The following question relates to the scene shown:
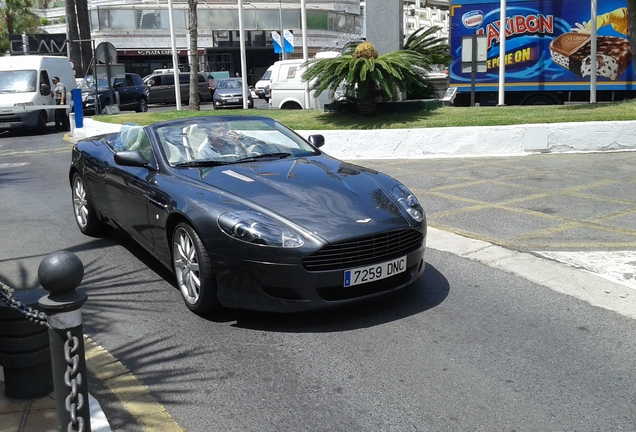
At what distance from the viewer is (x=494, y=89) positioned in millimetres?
19953

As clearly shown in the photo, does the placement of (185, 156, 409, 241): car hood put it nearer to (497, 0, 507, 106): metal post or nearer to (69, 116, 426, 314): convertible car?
(69, 116, 426, 314): convertible car

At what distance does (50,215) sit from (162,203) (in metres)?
4.23

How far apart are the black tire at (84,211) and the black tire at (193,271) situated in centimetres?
249

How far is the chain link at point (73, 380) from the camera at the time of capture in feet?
9.11

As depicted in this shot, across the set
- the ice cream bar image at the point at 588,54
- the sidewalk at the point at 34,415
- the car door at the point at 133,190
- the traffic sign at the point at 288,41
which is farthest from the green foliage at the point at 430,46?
the traffic sign at the point at 288,41

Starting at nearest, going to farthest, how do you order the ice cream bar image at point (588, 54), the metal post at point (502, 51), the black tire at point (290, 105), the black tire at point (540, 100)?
the metal post at point (502, 51), the ice cream bar image at point (588, 54), the black tire at point (540, 100), the black tire at point (290, 105)

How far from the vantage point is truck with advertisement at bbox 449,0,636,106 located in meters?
18.4

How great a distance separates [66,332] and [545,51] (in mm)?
18757

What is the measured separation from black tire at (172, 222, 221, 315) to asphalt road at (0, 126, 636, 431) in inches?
5.0

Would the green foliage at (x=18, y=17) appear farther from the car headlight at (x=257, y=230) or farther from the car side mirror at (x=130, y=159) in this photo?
the car headlight at (x=257, y=230)

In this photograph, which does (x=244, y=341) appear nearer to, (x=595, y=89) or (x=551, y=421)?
(x=551, y=421)

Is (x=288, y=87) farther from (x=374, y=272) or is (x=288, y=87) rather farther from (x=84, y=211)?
(x=374, y=272)

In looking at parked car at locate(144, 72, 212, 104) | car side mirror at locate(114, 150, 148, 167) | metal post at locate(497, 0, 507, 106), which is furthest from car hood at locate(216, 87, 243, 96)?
car side mirror at locate(114, 150, 148, 167)

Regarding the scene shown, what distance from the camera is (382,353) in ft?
14.5
